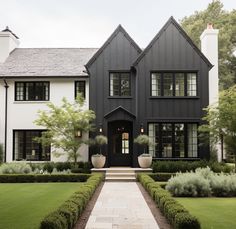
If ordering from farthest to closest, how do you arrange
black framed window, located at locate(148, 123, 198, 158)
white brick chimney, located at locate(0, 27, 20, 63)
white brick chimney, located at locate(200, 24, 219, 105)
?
white brick chimney, located at locate(0, 27, 20, 63), white brick chimney, located at locate(200, 24, 219, 105), black framed window, located at locate(148, 123, 198, 158)

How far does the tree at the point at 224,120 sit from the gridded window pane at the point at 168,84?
9.31ft

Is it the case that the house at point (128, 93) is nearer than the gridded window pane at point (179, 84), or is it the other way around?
A: the house at point (128, 93)

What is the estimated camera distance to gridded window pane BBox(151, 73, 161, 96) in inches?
925

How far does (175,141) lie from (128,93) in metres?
4.16

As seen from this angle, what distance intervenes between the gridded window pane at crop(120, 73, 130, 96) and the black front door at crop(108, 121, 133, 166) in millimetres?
1901

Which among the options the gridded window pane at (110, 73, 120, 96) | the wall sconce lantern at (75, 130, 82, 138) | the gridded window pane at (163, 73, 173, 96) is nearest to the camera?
the wall sconce lantern at (75, 130, 82, 138)

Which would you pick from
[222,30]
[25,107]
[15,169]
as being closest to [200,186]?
[15,169]

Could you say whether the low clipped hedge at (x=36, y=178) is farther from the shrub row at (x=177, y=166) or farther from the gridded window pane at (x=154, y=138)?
the gridded window pane at (x=154, y=138)

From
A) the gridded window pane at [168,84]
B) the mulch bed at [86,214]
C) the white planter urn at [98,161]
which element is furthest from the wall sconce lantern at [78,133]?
the mulch bed at [86,214]

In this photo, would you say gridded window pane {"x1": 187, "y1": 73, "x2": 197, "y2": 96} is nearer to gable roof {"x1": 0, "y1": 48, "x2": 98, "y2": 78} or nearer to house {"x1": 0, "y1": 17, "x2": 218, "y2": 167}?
house {"x1": 0, "y1": 17, "x2": 218, "y2": 167}

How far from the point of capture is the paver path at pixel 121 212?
30.6 feet

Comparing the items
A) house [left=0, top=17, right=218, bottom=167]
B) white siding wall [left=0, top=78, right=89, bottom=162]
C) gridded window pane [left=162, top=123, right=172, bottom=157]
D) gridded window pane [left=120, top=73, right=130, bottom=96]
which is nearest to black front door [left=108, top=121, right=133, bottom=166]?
house [left=0, top=17, right=218, bottom=167]

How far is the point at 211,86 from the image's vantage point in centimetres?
2533

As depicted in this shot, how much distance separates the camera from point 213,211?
36.2 ft
